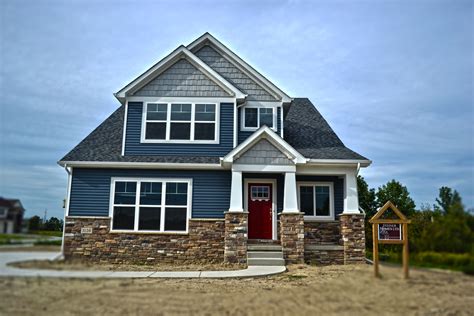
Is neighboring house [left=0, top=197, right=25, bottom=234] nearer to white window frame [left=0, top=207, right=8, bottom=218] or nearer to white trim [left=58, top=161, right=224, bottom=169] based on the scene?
white window frame [left=0, top=207, right=8, bottom=218]

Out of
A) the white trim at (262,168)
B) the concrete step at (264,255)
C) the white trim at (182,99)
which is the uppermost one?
the white trim at (182,99)

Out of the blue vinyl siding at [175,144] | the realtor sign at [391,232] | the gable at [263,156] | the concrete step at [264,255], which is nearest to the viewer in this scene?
the realtor sign at [391,232]

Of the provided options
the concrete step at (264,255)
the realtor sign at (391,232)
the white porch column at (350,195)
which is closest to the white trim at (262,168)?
the white porch column at (350,195)

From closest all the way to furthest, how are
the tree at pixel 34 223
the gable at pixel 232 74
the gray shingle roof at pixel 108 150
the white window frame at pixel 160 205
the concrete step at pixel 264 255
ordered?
the tree at pixel 34 223, the concrete step at pixel 264 255, the white window frame at pixel 160 205, the gray shingle roof at pixel 108 150, the gable at pixel 232 74

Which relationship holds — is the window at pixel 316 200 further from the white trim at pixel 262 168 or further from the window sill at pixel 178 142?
the window sill at pixel 178 142

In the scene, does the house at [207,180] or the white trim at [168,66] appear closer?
the house at [207,180]

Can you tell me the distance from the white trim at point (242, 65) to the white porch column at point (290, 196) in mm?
3608

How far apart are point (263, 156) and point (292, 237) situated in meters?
2.84

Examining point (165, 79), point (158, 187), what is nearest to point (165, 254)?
point (158, 187)

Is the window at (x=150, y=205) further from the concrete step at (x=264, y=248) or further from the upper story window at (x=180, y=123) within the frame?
the concrete step at (x=264, y=248)

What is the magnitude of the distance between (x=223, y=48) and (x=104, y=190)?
286 inches

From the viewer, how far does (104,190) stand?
14.7 m

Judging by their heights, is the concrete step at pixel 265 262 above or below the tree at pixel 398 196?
below

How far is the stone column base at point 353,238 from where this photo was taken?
45.2ft
